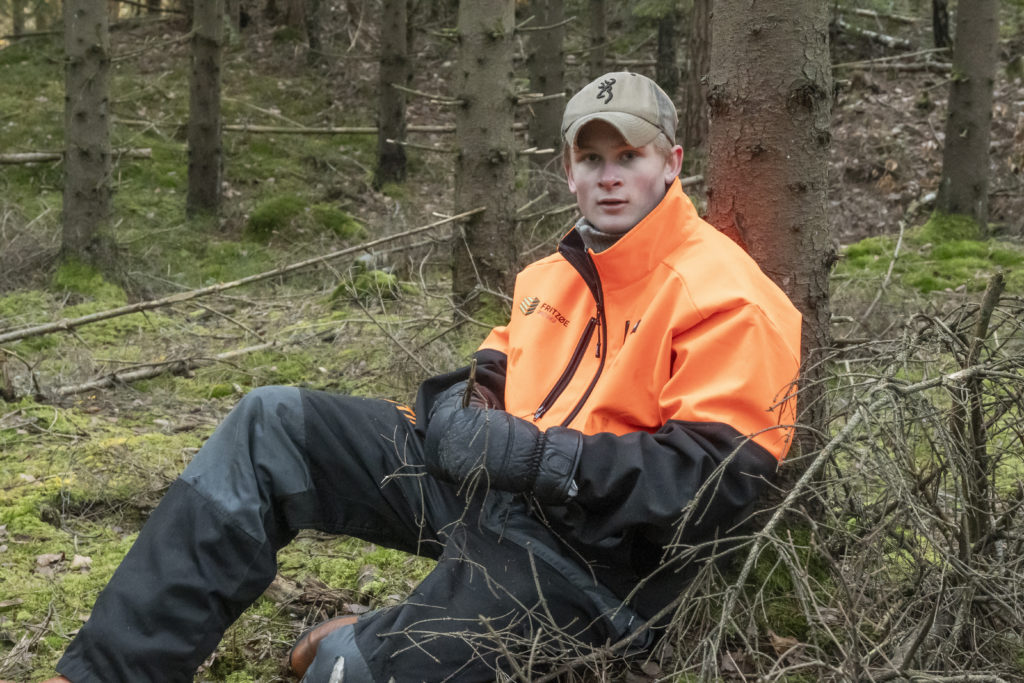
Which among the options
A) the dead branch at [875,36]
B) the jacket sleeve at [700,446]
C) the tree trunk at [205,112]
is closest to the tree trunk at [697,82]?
the tree trunk at [205,112]

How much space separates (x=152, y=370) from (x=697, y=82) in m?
6.85

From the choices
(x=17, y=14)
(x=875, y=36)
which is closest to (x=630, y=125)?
(x=875, y=36)

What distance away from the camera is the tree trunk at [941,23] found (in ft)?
45.3

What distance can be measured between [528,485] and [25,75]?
1557 centimetres

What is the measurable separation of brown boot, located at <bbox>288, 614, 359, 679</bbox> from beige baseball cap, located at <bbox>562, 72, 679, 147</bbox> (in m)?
1.63

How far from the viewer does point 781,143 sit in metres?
2.95

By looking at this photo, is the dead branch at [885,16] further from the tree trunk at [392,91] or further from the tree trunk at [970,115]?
the tree trunk at [392,91]

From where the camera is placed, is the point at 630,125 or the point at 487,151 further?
→ the point at 487,151

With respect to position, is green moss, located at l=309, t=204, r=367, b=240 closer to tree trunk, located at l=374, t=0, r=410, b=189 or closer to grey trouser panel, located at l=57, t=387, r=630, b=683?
tree trunk, located at l=374, t=0, r=410, b=189

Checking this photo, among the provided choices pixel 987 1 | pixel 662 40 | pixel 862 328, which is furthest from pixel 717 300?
pixel 662 40

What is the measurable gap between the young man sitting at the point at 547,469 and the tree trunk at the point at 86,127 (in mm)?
6619

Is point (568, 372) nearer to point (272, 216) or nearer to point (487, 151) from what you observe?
point (487, 151)

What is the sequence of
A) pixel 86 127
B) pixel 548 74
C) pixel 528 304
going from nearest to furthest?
pixel 528 304
pixel 86 127
pixel 548 74

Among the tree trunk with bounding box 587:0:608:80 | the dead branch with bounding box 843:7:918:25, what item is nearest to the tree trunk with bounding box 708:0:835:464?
the tree trunk with bounding box 587:0:608:80
